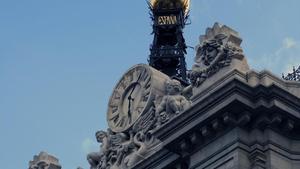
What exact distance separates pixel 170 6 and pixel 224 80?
42.5m

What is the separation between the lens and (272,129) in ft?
125

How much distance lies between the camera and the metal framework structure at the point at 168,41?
7600 centimetres

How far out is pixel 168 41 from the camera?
263ft

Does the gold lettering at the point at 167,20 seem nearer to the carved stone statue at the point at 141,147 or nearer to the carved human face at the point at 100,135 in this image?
the carved human face at the point at 100,135

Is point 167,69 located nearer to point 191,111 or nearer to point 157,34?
point 157,34

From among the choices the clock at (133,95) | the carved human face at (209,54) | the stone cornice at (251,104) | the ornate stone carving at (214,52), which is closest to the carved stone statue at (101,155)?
the clock at (133,95)

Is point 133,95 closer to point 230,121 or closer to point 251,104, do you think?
point 230,121

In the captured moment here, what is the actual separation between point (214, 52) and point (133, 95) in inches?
224

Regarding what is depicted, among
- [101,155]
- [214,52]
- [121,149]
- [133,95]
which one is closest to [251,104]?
[214,52]

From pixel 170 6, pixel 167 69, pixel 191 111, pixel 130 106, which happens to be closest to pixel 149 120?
pixel 130 106

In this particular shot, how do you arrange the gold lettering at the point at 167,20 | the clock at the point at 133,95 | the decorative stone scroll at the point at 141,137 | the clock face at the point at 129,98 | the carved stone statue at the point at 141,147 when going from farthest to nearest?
the gold lettering at the point at 167,20 → the clock face at the point at 129,98 → the clock at the point at 133,95 → the carved stone statue at the point at 141,147 → the decorative stone scroll at the point at 141,137

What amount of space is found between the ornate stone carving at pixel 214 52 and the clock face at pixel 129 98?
3491 mm

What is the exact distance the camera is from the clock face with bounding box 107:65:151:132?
43.8 m

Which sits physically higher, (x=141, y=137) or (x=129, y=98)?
(x=129, y=98)
